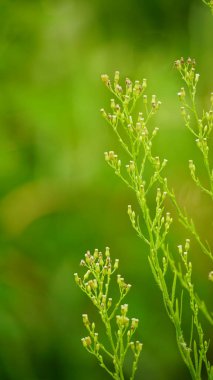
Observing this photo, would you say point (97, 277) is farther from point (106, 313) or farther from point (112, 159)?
point (112, 159)

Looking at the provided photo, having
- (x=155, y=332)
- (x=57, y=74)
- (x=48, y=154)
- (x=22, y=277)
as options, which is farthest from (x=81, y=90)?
(x=155, y=332)

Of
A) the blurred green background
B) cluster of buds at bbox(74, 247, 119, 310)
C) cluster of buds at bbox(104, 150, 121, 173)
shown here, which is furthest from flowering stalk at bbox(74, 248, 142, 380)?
the blurred green background

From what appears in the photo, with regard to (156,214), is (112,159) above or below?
above

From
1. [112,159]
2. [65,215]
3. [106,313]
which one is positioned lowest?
[106,313]

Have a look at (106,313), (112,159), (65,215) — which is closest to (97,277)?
(106,313)

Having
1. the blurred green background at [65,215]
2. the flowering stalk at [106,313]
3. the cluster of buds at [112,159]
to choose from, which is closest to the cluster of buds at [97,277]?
the flowering stalk at [106,313]

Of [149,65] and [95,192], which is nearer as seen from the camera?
[95,192]

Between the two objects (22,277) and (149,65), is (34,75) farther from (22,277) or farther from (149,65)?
(22,277)

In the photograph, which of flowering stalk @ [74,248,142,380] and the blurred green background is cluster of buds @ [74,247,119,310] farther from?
the blurred green background
